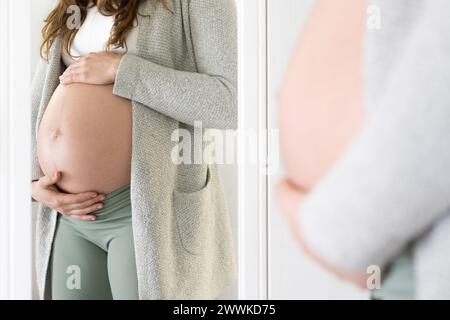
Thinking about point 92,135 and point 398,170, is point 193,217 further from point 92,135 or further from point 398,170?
point 398,170

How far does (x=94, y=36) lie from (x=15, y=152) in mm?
285

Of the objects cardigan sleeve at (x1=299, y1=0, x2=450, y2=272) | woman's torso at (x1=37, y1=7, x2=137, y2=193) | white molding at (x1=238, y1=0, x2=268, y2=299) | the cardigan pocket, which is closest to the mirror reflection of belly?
woman's torso at (x1=37, y1=7, x2=137, y2=193)

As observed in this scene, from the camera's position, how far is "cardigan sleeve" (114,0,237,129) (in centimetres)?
122

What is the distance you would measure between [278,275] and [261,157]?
0.23 meters

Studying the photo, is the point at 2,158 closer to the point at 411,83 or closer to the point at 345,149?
the point at 345,149

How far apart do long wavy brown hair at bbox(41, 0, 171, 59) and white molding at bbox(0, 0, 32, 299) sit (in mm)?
46

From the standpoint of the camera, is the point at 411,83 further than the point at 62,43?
No

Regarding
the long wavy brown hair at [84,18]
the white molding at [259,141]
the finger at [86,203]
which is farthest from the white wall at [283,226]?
the finger at [86,203]

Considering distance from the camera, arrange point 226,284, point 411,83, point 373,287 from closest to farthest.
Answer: point 411,83, point 373,287, point 226,284

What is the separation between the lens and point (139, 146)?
1.22 m

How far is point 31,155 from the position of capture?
4.13 ft

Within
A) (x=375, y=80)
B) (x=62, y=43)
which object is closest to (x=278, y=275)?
(x=375, y=80)

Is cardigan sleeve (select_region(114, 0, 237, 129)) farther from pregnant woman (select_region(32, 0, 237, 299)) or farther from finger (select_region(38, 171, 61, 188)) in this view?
finger (select_region(38, 171, 61, 188))
